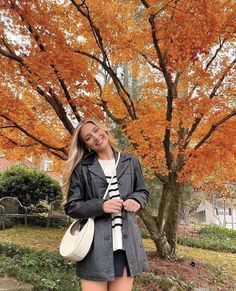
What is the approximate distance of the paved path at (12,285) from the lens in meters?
3.82

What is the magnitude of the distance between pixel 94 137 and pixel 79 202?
437 millimetres

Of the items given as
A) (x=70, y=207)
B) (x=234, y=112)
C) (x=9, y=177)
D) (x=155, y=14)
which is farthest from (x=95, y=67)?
(x=9, y=177)

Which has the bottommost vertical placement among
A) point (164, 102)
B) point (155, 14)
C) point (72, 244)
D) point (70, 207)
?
point (72, 244)

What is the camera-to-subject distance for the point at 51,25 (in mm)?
5652

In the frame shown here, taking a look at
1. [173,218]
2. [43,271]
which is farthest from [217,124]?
[43,271]

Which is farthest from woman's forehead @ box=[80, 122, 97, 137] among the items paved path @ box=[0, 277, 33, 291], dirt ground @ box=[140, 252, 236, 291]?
dirt ground @ box=[140, 252, 236, 291]

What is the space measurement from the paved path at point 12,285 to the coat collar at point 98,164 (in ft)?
7.18

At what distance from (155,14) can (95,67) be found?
2.28 m

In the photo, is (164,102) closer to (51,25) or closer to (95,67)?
(95,67)

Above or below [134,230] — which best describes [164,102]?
above

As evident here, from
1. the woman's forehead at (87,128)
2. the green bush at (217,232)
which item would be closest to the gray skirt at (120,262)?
the woman's forehead at (87,128)

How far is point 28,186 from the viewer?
11969 millimetres

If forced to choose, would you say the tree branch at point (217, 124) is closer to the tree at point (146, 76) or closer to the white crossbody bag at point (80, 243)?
the tree at point (146, 76)

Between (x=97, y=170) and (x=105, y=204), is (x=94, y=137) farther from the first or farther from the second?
(x=105, y=204)
